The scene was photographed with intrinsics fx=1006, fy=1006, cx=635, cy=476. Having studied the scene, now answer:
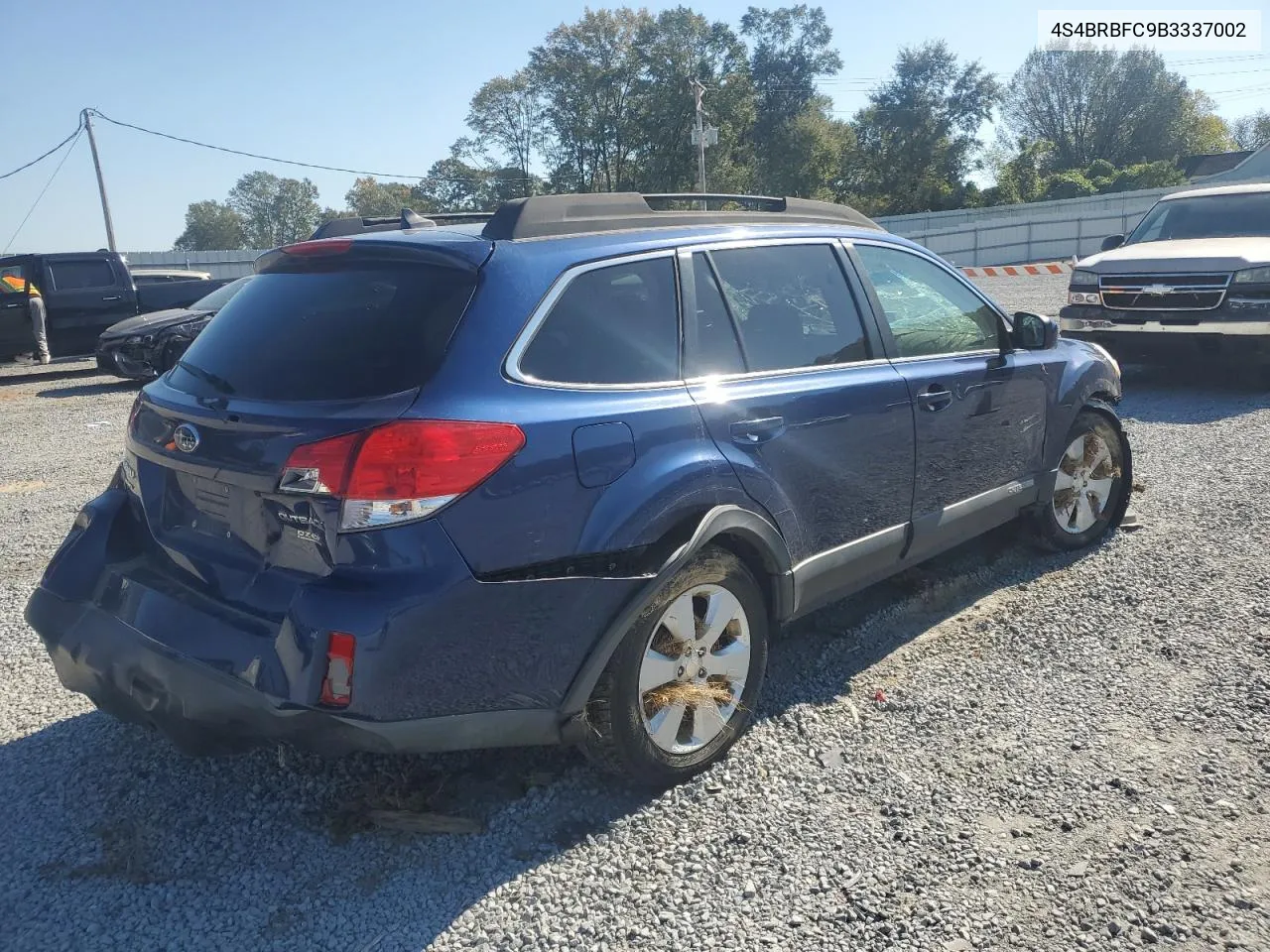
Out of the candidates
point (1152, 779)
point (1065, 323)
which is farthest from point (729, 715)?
point (1065, 323)

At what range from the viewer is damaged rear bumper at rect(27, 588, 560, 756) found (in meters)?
2.59

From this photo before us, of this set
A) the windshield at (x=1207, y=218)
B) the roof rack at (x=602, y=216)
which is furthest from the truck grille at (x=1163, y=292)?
the roof rack at (x=602, y=216)

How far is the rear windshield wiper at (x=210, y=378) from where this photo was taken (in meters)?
2.99

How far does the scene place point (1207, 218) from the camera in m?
10.3

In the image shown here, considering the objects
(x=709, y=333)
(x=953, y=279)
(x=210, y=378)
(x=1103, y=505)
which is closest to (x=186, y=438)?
(x=210, y=378)

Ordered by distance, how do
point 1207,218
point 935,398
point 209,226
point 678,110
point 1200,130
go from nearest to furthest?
point 935,398, point 1207,218, point 678,110, point 1200,130, point 209,226

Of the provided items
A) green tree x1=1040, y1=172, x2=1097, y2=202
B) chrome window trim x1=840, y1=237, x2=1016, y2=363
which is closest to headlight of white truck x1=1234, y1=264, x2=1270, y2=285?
chrome window trim x1=840, y1=237, x2=1016, y2=363

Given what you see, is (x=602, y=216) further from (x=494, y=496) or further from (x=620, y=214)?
(x=494, y=496)

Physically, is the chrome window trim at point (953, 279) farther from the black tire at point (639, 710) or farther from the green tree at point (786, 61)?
the green tree at point (786, 61)

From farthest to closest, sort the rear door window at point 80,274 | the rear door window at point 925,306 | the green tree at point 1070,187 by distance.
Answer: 1. the green tree at point 1070,187
2. the rear door window at point 80,274
3. the rear door window at point 925,306

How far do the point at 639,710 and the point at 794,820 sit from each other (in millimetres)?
568

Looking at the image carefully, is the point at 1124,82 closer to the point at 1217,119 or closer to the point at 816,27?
the point at 1217,119

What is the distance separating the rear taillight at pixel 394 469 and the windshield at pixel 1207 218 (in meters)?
9.95

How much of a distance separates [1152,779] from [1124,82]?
8326 centimetres
